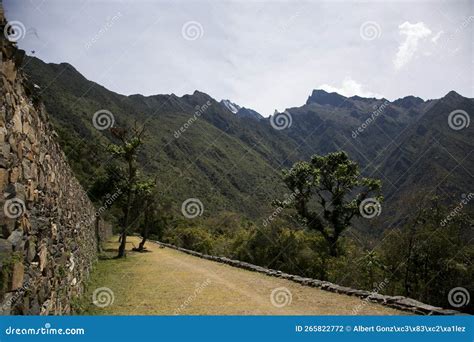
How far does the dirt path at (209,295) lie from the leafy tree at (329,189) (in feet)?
28.9

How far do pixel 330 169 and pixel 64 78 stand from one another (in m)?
98.1

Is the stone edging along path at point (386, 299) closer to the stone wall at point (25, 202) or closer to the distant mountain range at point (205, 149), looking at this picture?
the stone wall at point (25, 202)

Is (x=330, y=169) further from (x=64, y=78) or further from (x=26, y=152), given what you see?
(x=64, y=78)

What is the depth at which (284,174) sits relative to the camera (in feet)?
85.9

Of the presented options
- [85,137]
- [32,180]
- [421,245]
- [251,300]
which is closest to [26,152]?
[32,180]

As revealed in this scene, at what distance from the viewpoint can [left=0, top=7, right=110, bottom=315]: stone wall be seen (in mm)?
4230

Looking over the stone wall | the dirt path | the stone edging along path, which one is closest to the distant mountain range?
the dirt path

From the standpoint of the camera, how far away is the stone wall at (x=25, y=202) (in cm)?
423

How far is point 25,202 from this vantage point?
484 centimetres

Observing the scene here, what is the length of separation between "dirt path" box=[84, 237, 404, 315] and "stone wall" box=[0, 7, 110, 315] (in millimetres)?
3278

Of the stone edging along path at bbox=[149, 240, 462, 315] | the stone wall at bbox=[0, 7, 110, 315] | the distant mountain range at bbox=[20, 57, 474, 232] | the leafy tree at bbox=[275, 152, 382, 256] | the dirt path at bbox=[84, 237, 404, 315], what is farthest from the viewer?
the distant mountain range at bbox=[20, 57, 474, 232]

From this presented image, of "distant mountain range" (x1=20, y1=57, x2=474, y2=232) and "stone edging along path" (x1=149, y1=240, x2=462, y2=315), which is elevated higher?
"distant mountain range" (x1=20, y1=57, x2=474, y2=232)

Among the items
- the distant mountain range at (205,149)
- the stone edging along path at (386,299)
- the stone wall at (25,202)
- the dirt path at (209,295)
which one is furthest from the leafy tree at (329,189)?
the stone wall at (25,202)

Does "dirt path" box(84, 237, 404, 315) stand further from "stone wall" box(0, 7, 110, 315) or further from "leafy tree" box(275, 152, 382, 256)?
"leafy tree" box(275, 152, 382, 256)
